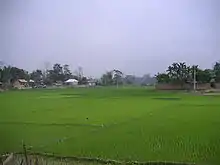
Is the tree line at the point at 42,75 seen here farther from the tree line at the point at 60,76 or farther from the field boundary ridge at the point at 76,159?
the field boundary ridge at the point at 76,159

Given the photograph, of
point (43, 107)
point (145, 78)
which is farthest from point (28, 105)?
point (145, 78)

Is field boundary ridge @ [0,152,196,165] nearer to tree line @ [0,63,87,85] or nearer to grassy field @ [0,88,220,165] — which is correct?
grassy field @ [0,88,220,165]

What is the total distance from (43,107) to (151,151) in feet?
3.62

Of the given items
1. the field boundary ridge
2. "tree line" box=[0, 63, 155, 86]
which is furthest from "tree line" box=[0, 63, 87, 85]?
the field boundary ridge

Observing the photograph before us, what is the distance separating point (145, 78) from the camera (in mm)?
2736

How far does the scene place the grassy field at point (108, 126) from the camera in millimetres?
2547

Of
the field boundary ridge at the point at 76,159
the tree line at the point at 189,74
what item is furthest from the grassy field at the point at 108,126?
the tree line at the point at 189,74

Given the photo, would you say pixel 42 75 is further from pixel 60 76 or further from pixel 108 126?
pixel 108 126

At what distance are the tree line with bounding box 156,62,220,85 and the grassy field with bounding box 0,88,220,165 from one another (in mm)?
176

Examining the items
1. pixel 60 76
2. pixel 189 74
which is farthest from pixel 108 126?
pixel 189 74

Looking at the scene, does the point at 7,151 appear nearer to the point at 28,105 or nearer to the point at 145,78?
the point at 28,105

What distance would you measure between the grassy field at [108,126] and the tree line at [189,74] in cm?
18

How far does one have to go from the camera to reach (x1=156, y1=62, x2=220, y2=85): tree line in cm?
257

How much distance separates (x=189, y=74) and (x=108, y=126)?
0.96 meters
